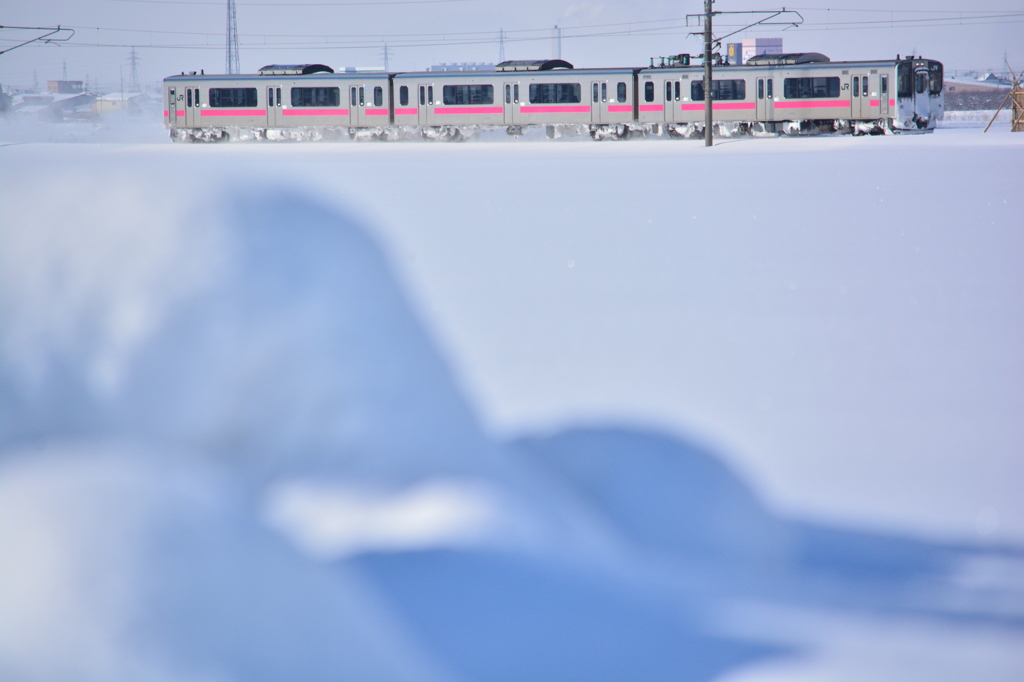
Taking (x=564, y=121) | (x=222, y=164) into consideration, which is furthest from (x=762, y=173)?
(x=564, y=121)

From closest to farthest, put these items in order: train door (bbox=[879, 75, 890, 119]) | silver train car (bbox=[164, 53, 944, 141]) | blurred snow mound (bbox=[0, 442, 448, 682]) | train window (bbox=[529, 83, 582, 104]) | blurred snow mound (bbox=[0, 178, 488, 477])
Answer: blurred snow mound (bbox=[0, 442, 448, 682]) → blurred snow mound (bbox=[0, 178, 488, 477]) → train door (bbox=[879, 75, 890, 119]) → silver train car (bbox=[164, 53, 944, 141]) → train window (bbox=[529, 83, 582, 104])

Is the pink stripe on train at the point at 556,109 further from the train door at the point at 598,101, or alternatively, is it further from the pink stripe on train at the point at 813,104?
the pink stripe on train at the point at 813,104

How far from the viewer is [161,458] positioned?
183 inches

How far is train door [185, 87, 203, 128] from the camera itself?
35.8m

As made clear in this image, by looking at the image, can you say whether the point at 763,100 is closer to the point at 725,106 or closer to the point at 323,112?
the point at 725,106

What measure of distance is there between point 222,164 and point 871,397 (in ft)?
49.6

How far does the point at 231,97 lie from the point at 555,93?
12.5m

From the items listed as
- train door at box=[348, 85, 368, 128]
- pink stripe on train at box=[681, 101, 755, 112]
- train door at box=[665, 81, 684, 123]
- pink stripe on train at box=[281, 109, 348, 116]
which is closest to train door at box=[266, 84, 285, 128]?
pink stripe on train at box=[281, 109, 348, 116]

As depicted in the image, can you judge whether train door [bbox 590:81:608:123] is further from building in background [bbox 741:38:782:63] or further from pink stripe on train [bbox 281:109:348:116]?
building in background [bbox 741:38:782:63]

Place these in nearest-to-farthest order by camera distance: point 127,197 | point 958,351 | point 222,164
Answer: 1. point 958,351
2. point 127,197
3. point 222,164

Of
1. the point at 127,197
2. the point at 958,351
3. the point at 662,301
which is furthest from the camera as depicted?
the point at 127,197

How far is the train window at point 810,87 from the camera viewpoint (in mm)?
31750

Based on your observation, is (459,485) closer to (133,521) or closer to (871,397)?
(133,521)

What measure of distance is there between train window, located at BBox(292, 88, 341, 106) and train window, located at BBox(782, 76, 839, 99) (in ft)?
53.7
